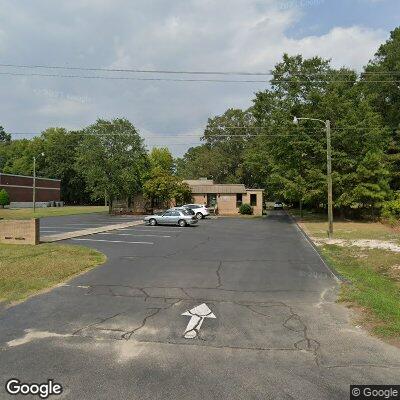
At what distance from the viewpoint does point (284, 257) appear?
52.2 ft

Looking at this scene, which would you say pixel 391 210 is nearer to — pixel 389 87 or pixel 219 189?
pixel 389 87

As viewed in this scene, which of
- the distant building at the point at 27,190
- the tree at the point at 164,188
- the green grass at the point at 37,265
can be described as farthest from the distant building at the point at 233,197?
the green grass at the point at 37,265

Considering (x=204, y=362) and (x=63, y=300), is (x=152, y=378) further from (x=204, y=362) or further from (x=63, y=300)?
(x=63, y=300)

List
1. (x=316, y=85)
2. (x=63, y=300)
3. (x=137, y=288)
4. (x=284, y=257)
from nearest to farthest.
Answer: (x=63, y=300), (x=137, y=288), (x=284, y=257), (x=316, y=85)

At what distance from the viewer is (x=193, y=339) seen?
22.2ft

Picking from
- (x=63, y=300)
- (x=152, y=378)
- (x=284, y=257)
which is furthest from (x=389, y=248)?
(x=152, y=378)

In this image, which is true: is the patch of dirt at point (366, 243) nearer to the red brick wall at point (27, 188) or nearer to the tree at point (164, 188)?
the tree at point (164, 188)

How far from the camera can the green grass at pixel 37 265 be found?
10.3 metres

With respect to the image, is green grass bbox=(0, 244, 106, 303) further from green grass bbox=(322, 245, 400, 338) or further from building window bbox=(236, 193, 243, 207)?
building window bbox=(236, 193, 243, 207)

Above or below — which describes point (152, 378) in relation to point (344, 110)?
below

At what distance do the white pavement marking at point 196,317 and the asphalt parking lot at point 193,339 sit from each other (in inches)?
0.8

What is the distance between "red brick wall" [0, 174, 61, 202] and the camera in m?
68.5

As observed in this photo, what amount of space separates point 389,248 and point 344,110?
786 inches

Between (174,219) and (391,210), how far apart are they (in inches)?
724
